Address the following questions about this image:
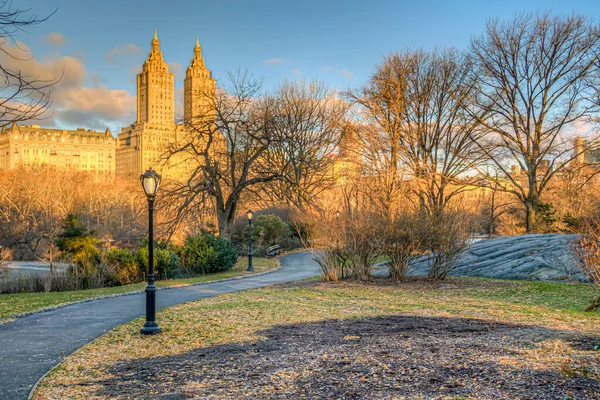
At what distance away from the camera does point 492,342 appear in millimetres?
6781

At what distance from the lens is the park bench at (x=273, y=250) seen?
104 feet

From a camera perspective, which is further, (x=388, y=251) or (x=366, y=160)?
(x=366, y=160)

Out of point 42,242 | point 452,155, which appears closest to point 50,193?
point 42,242

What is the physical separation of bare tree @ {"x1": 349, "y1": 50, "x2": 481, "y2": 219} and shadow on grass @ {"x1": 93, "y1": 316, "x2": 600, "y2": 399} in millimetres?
20624

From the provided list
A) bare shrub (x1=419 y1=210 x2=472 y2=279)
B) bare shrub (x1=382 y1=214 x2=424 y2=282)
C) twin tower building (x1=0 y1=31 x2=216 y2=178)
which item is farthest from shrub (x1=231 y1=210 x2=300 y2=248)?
twin tower building (x1=0 y1=31 x2=216 y2=178)

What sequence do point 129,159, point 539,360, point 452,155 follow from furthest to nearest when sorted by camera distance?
A: point 129,159
point 452,155
point 539,360

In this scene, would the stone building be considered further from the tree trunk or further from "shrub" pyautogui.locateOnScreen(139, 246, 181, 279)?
the tree trunk

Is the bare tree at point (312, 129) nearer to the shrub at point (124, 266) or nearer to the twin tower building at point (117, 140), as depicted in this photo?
the shrub at point (124, 266)

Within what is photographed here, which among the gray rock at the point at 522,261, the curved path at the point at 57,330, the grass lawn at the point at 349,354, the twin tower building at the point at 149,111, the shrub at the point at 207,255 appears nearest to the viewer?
the grass lawn at the point at 349,354

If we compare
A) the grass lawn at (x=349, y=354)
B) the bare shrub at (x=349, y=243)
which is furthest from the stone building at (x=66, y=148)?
the grass lawn at (x=349, y=354)

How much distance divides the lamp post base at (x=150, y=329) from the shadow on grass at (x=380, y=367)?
Answer: 178 cm

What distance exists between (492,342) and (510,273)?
10.8 metres

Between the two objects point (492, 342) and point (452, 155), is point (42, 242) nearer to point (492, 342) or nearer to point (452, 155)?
point (452, 155)

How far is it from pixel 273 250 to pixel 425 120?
1255cm
